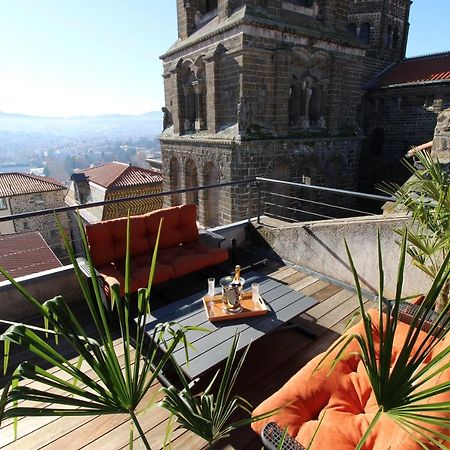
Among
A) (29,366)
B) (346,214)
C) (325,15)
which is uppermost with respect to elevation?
(325,15)

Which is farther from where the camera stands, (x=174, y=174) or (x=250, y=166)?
(x=174, y=174)

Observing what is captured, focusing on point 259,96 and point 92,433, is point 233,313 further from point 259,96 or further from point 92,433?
point 259,96

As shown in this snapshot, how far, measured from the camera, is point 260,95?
36.0 feet

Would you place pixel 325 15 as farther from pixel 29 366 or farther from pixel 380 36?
pixel 29 366

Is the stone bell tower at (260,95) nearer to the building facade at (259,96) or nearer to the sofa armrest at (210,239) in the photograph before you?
the building facade at (259,96)

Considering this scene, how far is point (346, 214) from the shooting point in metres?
14.3

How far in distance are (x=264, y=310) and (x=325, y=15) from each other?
13.4m

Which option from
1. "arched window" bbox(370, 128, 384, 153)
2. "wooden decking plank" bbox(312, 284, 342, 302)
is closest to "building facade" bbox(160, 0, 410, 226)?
"arched window" bbox(370, 128, 384, 153)

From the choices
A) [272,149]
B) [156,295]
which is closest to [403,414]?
[156,295]

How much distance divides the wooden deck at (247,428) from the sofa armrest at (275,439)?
60 centimetres

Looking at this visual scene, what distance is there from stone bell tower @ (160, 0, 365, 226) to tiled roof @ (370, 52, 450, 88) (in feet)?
7.19

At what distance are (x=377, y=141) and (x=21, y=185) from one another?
2582cm

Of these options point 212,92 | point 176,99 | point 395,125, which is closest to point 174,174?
point 176,99

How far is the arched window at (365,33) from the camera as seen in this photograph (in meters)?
16.3
